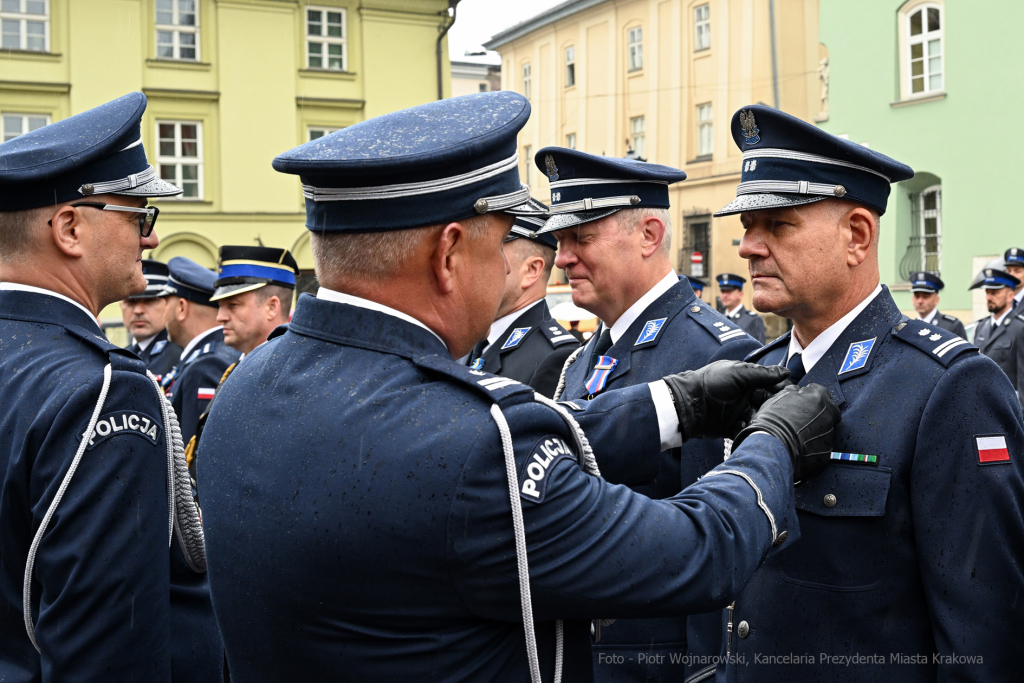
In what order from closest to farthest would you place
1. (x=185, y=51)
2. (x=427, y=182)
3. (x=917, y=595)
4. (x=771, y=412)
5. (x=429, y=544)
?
(x=429, y=544)
(x=427, y=182)
(x=771, y=412)
(x=917, y=595)
(x=185, y=51)

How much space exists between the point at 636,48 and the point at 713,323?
29.5m

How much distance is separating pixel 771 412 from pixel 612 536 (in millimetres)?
675

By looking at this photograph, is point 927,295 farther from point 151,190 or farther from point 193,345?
point 151,190

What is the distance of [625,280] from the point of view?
11.8 feet

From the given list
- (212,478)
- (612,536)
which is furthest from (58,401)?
(612,536)

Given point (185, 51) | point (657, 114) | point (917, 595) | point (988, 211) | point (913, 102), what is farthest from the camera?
point (657, 114)

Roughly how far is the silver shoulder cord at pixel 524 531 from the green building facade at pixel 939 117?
18.3m

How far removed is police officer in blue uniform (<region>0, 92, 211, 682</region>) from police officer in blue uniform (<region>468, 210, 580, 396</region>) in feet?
6.11

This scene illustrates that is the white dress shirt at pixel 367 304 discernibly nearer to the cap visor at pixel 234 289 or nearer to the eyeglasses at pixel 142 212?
the eyeglasses at pixel 142 212

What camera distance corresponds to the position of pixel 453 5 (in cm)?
2494

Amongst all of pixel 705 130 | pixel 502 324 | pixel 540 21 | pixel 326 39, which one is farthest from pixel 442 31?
pixel 502 324

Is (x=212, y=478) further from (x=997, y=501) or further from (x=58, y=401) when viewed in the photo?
(x=997, y=501)

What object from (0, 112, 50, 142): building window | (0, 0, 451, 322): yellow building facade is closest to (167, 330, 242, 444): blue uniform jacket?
(0, 0, 451, 322): yellow building facade

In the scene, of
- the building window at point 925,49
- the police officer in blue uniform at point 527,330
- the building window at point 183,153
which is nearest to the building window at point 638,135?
the building window at point 925,49
